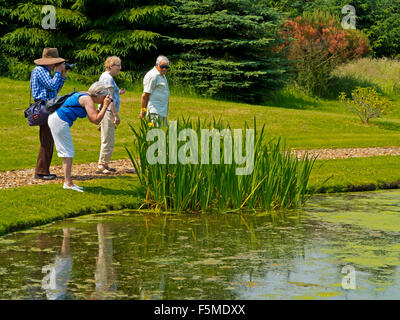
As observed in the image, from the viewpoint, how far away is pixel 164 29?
28.0 meters

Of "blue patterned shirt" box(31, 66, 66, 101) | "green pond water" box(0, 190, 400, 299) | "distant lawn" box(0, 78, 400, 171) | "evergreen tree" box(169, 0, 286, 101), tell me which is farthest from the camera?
"evergreen tree" box(169, 0, 286, 101)

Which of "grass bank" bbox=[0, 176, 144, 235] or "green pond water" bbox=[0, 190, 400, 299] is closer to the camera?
"green pond water" bbox=[0, 190, 400, 299]

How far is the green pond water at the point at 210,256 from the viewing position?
5.64m

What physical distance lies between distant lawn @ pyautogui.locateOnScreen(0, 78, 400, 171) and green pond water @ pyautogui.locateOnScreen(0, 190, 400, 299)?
5243mm

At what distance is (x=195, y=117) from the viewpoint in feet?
69.3

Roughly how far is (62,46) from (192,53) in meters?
4.79

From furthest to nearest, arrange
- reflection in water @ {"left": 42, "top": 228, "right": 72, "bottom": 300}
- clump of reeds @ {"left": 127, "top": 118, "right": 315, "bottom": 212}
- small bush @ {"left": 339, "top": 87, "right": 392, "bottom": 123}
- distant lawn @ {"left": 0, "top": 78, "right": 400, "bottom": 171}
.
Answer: small bush @ {"left": 339, "top": 87, "right": 392, "bottom": 123}, distant lawn @ {"left": 0, "top": 78, "right": 400, "bottom": 171}, clump of reeds @ {"left": 127, "top": 118, "right": 315, "bottom": 212}, reflection in water @ {"left": 42, "top": 228, "right": 72, "bottom": 300}

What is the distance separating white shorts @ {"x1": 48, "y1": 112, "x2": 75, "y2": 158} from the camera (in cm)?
963

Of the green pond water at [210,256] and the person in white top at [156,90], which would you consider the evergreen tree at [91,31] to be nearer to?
the person in white top at [156,90]

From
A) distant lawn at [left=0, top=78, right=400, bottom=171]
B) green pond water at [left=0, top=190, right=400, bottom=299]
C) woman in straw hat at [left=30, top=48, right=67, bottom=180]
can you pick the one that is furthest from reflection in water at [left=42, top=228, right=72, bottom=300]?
distant lawn at [left=0, top=78, right=400, bottom=171]

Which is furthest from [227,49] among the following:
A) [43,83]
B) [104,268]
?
[104,268]

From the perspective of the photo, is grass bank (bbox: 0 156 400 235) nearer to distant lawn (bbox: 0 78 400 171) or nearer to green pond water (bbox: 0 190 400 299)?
green pond water (bbox: 0 190 400 299)

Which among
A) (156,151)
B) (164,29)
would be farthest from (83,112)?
(164,29)
